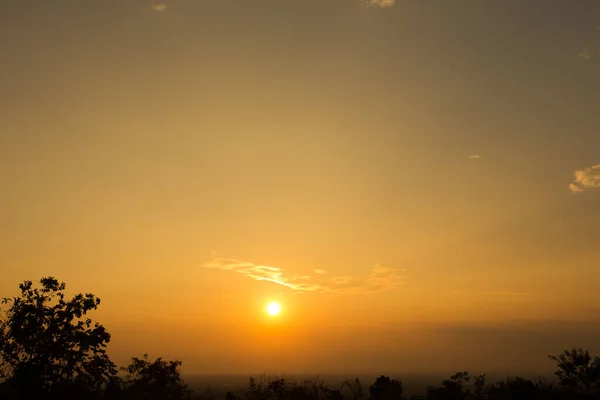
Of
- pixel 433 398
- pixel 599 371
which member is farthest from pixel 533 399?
pixel 433 398

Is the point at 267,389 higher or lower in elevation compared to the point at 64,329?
lower

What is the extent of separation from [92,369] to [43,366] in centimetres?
372

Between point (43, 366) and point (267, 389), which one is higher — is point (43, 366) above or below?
above

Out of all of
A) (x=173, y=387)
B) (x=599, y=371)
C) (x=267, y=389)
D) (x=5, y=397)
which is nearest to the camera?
(x=5, y=397)

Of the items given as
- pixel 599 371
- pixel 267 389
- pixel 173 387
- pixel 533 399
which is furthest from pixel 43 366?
pixel 599 371

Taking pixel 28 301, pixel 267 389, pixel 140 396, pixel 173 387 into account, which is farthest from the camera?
pixel 267 389

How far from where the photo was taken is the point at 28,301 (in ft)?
126

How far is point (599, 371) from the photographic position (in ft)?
235

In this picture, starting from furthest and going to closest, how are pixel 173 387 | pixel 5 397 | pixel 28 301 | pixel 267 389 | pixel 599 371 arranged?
pixel 267 389 < pixel 599 371 < pixel 173 387 < pixel 28 301 < pixel 5 397

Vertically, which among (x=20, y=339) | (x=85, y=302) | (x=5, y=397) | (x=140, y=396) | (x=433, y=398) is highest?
(x=85, y=302)

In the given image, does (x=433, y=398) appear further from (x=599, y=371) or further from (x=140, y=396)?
(x=140, y=396)

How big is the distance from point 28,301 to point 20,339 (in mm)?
3169

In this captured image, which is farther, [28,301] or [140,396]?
[140,396]

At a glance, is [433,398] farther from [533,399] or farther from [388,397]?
[533,399]
